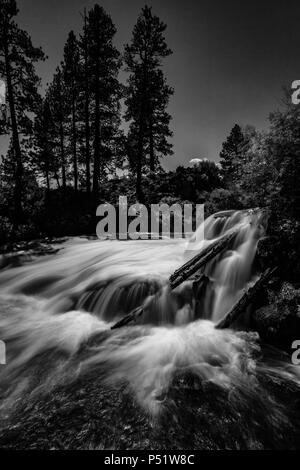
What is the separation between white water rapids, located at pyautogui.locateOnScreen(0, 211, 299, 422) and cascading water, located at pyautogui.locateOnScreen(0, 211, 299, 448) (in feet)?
0.07

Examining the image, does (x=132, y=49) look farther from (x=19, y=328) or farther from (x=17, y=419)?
(x=17, y=419)

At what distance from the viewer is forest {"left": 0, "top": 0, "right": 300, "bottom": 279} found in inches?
277

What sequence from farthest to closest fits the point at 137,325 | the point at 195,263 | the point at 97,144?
the point at 97,144
the point at 195,263
the point at 137,325

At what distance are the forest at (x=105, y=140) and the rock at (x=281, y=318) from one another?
1.45 metres

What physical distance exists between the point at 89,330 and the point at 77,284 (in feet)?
9.63

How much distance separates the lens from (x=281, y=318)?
498 cm

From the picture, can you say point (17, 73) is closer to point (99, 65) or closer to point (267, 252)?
point (99, 65)

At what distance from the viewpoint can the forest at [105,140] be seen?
23.1 ft

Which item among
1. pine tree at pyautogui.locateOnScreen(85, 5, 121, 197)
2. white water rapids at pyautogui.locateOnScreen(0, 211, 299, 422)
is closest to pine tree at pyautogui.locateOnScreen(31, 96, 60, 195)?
pine tree at pyautogui.locateOnScreen(85, 5, 121, 197)

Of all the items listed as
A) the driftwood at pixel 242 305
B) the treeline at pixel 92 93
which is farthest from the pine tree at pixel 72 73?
the driftwood at pixel 242 305

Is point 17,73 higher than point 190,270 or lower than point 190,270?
higher

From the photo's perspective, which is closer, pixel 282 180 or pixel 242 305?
pixel 242 305

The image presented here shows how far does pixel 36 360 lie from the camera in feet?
16.0

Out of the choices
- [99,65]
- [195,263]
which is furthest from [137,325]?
[99,65]
